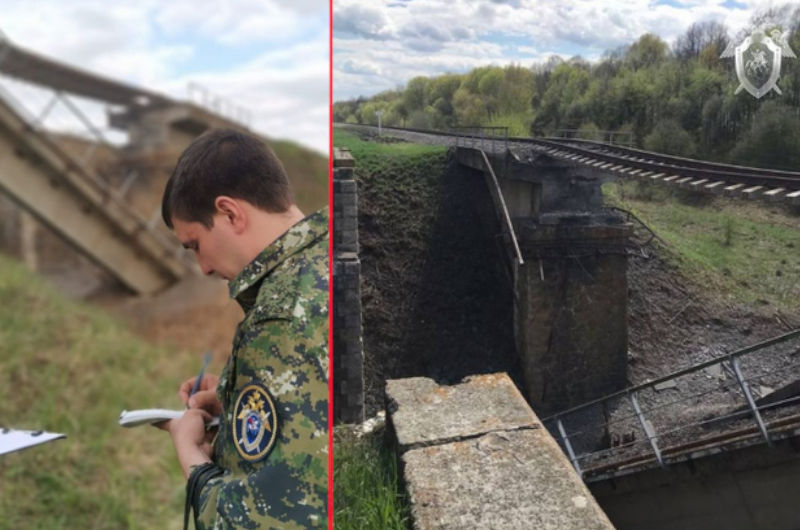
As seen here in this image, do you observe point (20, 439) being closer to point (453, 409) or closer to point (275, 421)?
point (275, 421)

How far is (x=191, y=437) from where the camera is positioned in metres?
1.06

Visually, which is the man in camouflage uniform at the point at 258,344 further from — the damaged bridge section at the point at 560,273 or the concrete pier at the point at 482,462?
the damaged bridge section at the point at 560,273

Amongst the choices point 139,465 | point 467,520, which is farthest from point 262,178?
point 139,465

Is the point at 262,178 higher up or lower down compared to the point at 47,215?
higher up

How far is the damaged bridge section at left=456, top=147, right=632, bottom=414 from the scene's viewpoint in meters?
1.89

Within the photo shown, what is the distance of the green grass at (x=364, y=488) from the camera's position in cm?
169

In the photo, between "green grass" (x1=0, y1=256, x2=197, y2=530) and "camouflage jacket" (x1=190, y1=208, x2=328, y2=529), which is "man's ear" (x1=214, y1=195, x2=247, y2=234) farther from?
"green grass" (x1=0, y1=256, x2=197, y2=530)

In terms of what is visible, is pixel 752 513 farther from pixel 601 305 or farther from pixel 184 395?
pixel 184 395

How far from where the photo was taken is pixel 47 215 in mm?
4953

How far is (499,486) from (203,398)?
89 centimetres

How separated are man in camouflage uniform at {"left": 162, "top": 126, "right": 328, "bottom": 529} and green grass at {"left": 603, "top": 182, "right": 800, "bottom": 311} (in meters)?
1.11

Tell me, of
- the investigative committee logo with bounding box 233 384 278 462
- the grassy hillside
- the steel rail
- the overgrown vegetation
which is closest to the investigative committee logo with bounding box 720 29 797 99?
the overgrown vegetation

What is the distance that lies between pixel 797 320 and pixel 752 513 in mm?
534

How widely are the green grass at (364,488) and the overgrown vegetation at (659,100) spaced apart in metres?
0.88
